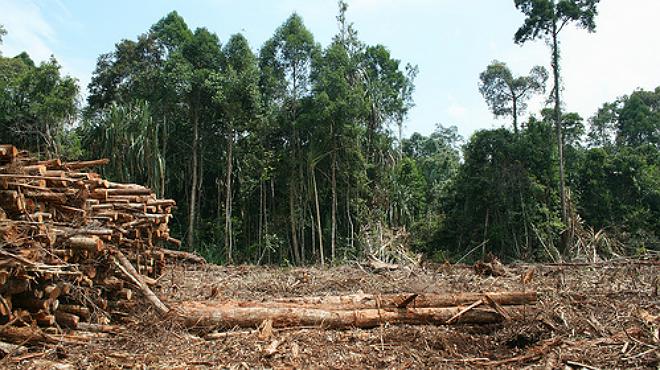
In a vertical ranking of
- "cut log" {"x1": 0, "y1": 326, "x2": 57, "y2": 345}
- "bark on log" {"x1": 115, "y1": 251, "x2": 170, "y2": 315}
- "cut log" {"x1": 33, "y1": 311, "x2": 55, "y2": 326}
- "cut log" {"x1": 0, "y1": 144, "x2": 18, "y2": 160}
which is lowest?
"cut log" {"x1": 0, "y1": 326, "x2": 57, "y2": 345}

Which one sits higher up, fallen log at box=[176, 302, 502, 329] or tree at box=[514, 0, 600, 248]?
tree at box=[514, 0, 600, 248]

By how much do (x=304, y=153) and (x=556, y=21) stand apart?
11.2m

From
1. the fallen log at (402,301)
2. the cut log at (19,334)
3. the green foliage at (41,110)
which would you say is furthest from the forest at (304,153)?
the cut log at (19,334)

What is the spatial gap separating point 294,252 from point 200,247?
365cm

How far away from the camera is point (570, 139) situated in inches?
944

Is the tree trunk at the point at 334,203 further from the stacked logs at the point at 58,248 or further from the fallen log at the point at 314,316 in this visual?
the fallen log at the point at 314,316

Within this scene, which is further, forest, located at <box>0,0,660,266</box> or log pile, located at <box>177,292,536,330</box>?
forest, located at <box>0,0,660,266</box>

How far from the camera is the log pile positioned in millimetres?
5902

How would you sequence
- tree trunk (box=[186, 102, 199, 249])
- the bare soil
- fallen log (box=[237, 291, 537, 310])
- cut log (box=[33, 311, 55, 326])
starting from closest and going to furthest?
the bare soil → cut log (box=[33, 311, 55, 326]) → fallen log (box=[237, 291, 537, 310]) → tree trunk (box=[186, 102, 199, 249])

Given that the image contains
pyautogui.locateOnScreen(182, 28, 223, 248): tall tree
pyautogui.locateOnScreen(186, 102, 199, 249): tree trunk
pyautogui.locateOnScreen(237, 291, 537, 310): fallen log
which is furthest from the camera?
pyautogui.locateOnScreen(186, 102, 199, 249): tree trunk

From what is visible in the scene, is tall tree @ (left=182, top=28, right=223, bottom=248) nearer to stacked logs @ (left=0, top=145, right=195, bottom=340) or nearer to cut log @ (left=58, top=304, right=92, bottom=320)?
stacked logs @ (left=0, top=145, right=195, bottom=340)

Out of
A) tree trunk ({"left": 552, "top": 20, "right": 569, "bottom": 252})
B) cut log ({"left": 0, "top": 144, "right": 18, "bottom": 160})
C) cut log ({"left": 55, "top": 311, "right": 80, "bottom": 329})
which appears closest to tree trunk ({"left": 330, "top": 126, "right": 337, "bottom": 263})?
tree trunk ({"left": 552, "top": 20, "right": 569, "bottom": 252})

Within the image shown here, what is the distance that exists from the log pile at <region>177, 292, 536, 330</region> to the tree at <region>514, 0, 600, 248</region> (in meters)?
13.9

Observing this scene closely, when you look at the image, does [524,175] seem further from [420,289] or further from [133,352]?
[133,352]
